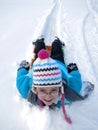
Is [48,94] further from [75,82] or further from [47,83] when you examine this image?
[75,82]

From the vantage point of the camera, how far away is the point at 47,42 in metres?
3.83

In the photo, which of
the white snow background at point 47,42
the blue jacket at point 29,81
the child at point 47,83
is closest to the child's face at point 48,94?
the child at point 47,83

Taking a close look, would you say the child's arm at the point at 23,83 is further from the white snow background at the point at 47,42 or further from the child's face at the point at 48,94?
the child's face at the point at 48,94

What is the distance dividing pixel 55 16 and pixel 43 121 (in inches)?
121

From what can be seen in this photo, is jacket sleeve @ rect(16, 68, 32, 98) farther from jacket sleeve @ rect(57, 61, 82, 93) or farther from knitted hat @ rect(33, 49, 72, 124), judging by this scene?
knitted hat @ rect(33, 49, 72, 124)

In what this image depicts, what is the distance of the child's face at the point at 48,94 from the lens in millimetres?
2170

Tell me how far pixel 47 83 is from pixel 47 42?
1.75 metres

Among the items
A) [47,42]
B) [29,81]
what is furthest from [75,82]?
[47,42]

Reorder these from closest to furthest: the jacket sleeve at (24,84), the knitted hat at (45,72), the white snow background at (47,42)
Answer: the knitted hat at (45,72) < the white snow background at (47,42) < the jacket sleeve at (24,84)

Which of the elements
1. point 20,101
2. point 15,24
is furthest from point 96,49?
point 15,24

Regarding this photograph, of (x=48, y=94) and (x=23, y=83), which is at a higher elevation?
(x=23, y=83)

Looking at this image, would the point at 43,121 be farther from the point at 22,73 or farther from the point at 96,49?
the point at 96,49

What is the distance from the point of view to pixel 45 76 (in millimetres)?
2119

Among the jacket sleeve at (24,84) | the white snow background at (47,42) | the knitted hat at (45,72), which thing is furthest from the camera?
the jacket sleeve at (24,84)
